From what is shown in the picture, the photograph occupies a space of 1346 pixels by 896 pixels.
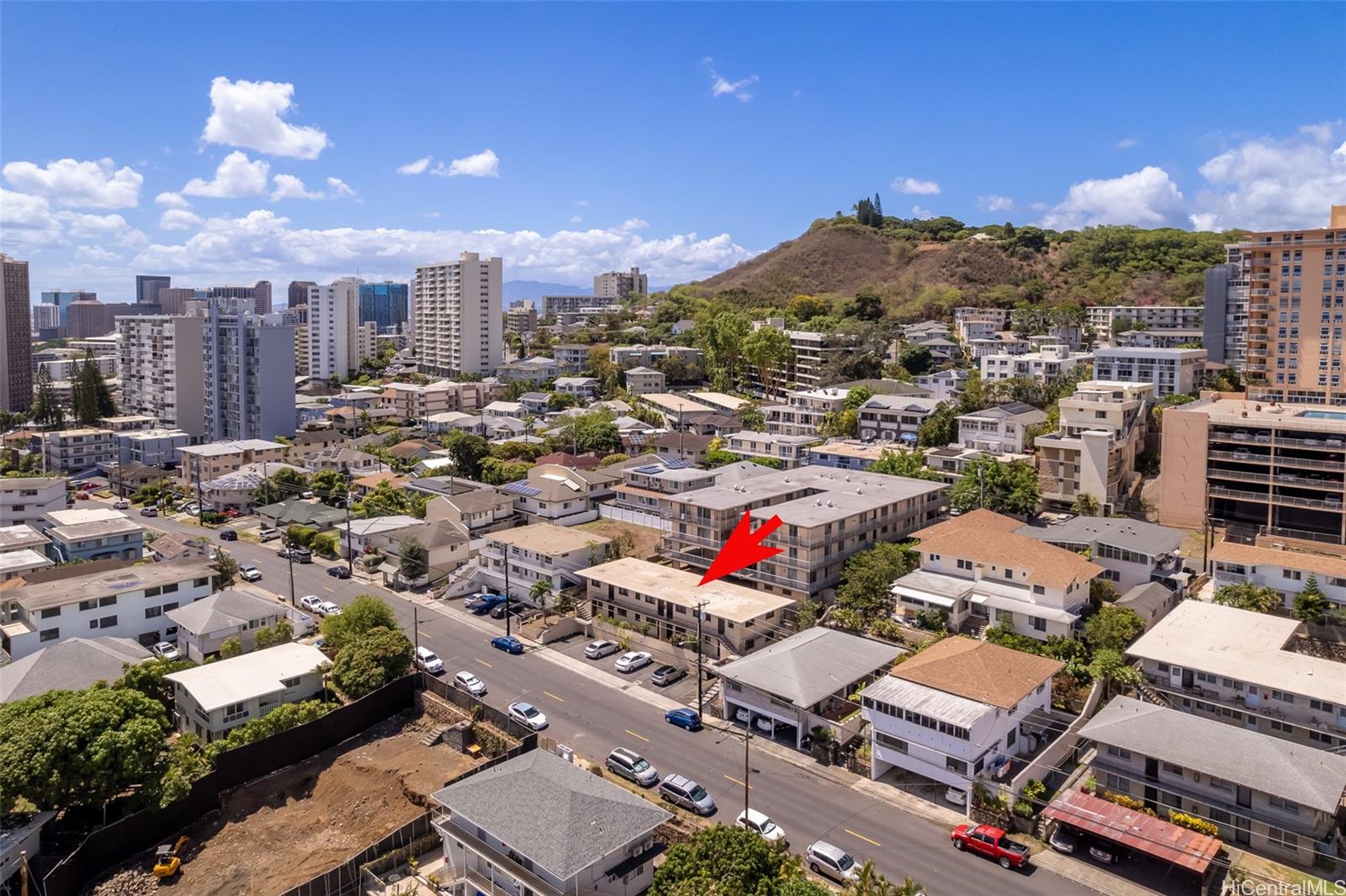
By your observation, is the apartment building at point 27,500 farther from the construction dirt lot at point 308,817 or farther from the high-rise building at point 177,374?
the construction dirt lot at point 308,817

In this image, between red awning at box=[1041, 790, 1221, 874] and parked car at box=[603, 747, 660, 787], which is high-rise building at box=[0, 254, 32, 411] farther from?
red awning at box=[1041, 790, 1221, 874]

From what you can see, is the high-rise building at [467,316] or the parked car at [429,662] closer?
the parked car at [429,662]

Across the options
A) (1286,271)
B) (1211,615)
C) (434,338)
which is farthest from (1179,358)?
(434,338)

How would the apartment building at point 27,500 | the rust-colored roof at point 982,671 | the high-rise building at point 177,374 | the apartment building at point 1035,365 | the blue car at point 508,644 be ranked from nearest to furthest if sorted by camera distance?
the rust-colored roof at point 982,671 < the blue car at point 508,644 < the apartment building at point 27,500 < the apartment building at point 1035,365 < the high-rise building at point 177,374

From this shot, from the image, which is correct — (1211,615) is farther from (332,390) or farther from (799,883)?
(332,390)

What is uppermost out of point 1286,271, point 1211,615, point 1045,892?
point 1286,271

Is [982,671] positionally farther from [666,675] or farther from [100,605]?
[100,605]

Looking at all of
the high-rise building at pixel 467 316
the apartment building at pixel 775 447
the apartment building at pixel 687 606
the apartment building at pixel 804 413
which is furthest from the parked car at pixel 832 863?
the high-rise building at pixel 467 316
